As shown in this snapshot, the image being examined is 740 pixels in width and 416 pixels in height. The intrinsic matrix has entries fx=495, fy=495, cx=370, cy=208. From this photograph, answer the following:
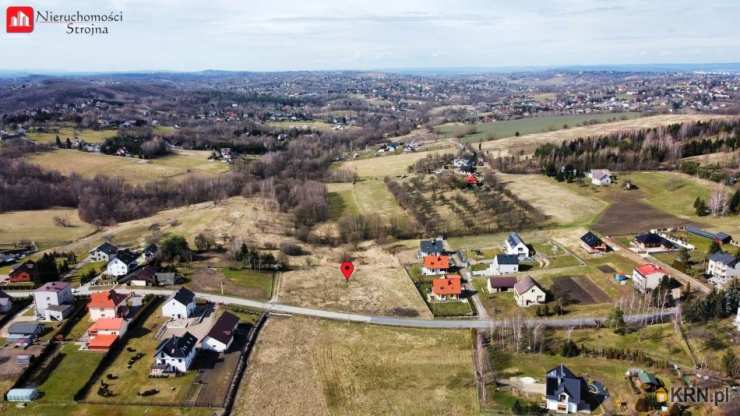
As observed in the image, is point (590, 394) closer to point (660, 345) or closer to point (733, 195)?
point (660, 345)

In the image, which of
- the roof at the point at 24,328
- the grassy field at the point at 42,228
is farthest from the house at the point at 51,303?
the grassy field at the point at 42,228

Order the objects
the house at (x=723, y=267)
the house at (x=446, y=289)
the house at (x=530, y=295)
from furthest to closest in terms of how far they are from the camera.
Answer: the house at (x=446, y=289) < the house at (x=530, y=295) < the house at (x=723, y=267)

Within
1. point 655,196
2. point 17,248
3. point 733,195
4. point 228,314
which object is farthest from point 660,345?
point 17,248

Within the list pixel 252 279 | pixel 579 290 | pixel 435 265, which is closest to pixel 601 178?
pixel 579 290

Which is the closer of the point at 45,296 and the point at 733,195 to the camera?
the point at 45,296

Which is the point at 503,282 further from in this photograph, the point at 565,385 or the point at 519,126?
the point at 519,126

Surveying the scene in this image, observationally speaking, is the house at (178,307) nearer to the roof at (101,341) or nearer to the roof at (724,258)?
the roof at (101,341)

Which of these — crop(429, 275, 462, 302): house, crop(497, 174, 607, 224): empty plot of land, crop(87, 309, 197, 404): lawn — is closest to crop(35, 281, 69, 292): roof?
crop(87, 309, 197, 404): lawn
